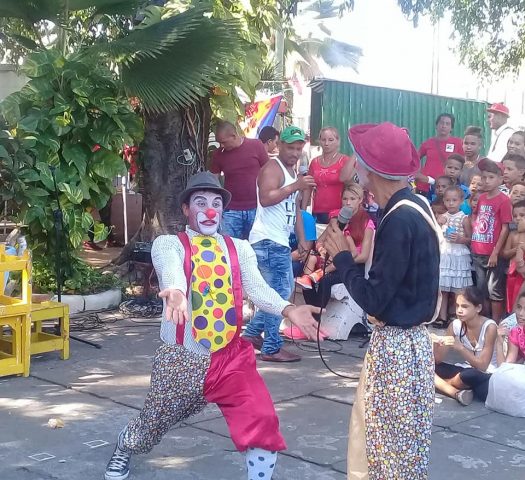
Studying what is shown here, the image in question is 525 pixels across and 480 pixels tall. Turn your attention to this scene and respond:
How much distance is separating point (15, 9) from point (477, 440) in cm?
583

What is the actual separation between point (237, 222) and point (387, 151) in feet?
15.4

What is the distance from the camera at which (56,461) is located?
14.9ft

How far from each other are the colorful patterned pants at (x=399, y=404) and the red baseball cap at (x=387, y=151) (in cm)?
61

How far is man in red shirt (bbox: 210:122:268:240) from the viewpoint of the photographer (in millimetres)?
7875

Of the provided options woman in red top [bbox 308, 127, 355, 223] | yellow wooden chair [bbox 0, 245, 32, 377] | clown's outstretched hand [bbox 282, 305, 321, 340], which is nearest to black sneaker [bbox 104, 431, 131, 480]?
clown's outstretched hand [bbox 282, 305, 321, 340]

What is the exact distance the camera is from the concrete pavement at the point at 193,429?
4.51 meters

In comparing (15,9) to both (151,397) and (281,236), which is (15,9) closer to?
(281,236)

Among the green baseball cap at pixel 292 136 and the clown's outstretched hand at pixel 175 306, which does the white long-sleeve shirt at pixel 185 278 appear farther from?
the green baseball cap at pixel 292 136

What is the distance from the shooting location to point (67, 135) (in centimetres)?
820

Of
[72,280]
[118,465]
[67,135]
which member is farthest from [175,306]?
[72,280]

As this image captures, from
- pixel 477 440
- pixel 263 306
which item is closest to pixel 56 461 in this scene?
pixel 263 306

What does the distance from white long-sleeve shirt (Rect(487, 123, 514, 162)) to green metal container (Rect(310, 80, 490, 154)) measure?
13.7 ft

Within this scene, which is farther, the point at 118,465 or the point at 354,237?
the point at 354,237

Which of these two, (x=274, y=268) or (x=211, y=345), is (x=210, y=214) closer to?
(x=211, y=345)
